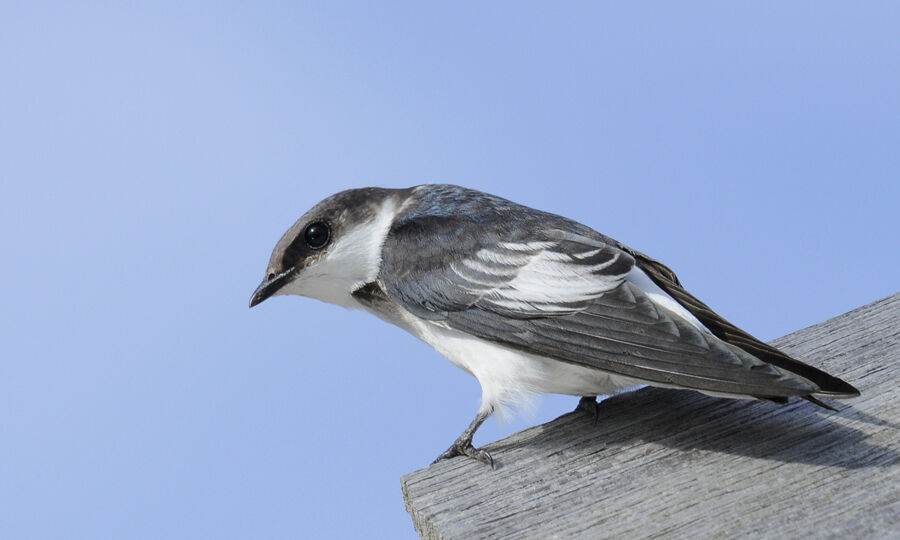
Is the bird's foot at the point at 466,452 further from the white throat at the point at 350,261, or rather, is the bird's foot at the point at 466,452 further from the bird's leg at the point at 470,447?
the white throat at the point at 350,261

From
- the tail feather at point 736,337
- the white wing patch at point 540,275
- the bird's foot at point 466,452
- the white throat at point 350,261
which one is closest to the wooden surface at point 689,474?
the bird's foot at point 466,452

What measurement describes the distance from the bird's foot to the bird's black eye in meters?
0.89

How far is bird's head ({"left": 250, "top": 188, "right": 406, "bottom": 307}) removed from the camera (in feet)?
11.1

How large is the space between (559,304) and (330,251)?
931mm

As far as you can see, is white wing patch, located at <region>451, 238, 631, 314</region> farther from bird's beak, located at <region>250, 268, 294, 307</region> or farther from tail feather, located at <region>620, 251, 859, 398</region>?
bird's beak, located at <region>250, 268, 294, 307</region>

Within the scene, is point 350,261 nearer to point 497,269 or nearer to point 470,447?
point 497,269

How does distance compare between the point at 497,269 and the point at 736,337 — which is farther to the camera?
the point at 497,269

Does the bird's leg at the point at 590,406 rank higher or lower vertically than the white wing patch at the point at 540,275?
lower

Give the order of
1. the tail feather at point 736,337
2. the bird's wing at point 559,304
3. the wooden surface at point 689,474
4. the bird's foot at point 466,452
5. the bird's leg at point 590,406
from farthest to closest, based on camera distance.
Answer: the bird's leg at point 590,406 < the bird's foot at point 466,452 < the bird's wing at point 559,304 < the tail feather at point 736,337 < the wooden surface at point 689,474

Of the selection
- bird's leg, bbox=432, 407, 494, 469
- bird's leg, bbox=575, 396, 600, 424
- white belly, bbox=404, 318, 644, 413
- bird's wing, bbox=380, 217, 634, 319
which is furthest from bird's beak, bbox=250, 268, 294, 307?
bird's leg, bbox=575, 396, 600, 424

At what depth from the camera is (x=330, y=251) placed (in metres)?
3.41

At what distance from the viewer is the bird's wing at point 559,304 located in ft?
8.49

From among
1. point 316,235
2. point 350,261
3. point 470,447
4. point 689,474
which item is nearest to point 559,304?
point 470,447

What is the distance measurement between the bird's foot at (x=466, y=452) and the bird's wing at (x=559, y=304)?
0.32 meters
